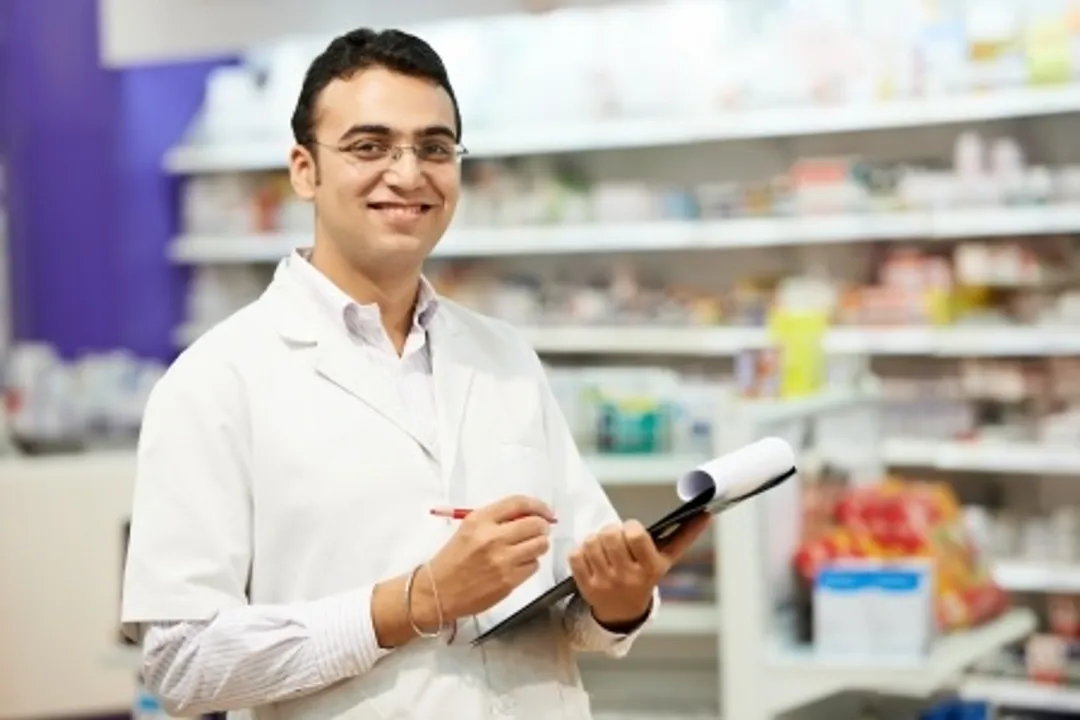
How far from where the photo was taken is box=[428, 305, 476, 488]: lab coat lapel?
6.30ft

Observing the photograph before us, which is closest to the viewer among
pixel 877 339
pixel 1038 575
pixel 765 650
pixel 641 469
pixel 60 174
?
pixel 765 650

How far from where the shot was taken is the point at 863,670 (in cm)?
337

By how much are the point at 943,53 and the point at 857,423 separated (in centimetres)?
225

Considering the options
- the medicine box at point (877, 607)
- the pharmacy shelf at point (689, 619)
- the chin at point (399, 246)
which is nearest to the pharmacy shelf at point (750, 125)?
the pharmacy shelf at point (689, 619)

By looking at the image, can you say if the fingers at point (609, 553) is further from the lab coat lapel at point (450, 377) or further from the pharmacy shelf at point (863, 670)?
the pharmacy shelf at point (863, 670)

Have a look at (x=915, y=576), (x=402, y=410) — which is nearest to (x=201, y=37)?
(x=915, y=576)

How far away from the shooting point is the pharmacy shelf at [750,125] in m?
5.92

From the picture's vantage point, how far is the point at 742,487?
1796 mm

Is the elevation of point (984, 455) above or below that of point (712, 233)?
below

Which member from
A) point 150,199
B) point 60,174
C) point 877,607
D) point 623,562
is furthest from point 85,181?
point 623,562

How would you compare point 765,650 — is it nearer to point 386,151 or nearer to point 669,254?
point 386,151

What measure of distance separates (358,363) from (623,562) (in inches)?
14.7

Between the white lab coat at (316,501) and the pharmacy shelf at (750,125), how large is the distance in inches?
163

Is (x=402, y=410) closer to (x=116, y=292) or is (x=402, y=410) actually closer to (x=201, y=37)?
(x=201, y=37)
